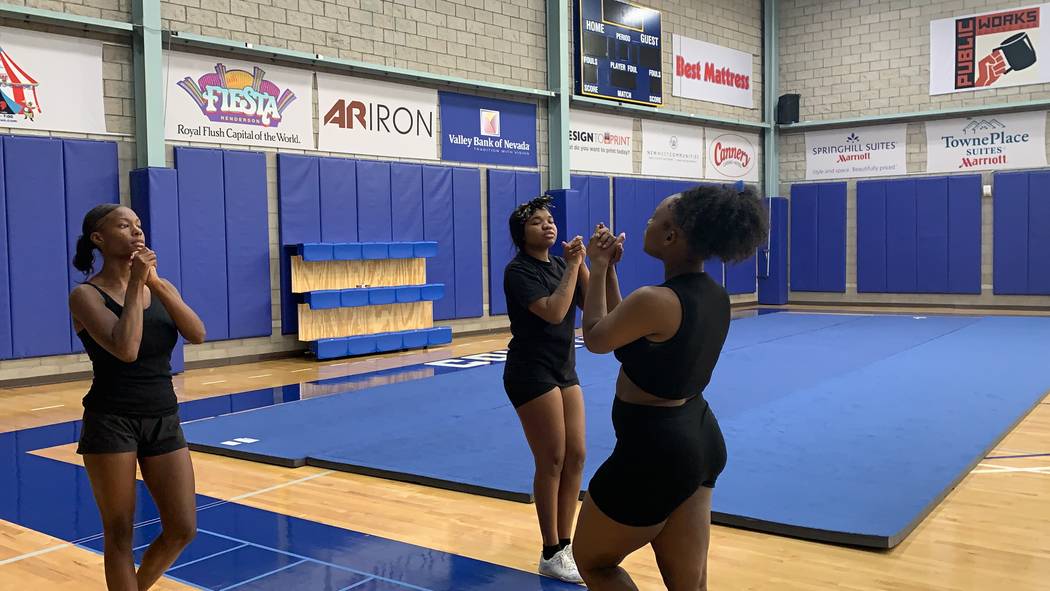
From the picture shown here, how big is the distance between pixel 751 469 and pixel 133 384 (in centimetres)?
364

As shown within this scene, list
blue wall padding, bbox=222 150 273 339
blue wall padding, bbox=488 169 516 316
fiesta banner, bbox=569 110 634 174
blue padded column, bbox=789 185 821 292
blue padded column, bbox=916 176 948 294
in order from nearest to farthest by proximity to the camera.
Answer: blue wall padding, bbox=222 150 273 339
blue wall padding, bbox=488 169 516 316
fiesta banner, bbox=569 110 634 174
blue padded column, bbox=916 176 948 294
blue padded column, bbox=789 185 821 292

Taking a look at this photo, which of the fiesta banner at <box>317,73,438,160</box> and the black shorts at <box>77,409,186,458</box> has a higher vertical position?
the fiesta banner at <box>317,73,438,160</box>

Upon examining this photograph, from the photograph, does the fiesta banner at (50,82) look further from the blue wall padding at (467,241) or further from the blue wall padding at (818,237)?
the blue wall padding at (818,237)

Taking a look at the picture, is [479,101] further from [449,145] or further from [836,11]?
[836,11]

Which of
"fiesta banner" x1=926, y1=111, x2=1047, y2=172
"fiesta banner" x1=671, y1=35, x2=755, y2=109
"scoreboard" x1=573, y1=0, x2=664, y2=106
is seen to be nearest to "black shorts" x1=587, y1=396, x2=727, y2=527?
"scoreboard" x1=573, y1=0, x2=664, y2=106

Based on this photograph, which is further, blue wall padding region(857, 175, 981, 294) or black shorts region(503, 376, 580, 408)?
blue wall padding region(857, 175, 981, 294)

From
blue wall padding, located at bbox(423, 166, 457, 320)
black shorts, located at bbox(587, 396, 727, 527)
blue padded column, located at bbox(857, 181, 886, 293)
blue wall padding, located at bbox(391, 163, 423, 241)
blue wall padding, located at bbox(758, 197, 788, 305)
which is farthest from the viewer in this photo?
blue wall padding, located at bbox(758, 197, 788, 305)

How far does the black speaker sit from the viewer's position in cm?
1941

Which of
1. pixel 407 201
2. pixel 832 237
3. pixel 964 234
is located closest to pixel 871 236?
pixel 832 237

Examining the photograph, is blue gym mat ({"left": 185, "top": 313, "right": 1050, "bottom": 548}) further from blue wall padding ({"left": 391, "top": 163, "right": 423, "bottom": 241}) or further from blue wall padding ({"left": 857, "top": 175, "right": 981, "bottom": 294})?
blue wall padding ({"left": 857, "top": 175, "right": 981, "bottom": 294})

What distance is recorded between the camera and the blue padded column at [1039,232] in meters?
16.7

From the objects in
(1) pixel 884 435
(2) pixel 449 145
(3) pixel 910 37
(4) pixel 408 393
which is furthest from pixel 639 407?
(3) pixel 910 37

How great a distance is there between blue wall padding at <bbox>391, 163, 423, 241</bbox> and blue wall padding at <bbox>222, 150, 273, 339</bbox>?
78.4 inches

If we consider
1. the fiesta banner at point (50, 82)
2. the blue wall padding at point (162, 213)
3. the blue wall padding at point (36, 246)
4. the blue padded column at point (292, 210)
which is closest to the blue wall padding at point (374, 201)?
the blue padded column at point (292, 210)
